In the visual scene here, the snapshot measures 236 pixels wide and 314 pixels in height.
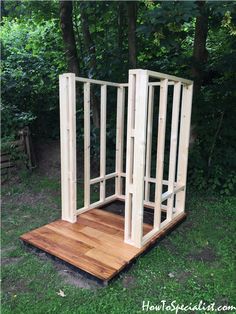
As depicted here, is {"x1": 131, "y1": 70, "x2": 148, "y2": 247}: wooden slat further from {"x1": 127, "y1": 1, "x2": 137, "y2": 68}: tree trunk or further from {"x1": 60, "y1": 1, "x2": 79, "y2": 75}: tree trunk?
{"x1": 60, "y1": 1, "x2": 79, "y2": 75}: tree trunk

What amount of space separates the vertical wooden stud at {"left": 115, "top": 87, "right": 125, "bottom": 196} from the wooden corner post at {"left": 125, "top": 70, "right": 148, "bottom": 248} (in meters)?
1.27

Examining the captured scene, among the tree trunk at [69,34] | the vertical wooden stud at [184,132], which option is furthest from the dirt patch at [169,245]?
the tree trunk at [69,34]

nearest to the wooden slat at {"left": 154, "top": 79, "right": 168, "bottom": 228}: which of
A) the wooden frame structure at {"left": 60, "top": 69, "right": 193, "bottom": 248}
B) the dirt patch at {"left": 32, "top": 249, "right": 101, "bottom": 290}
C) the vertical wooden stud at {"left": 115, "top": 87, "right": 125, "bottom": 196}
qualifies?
the wooden frame structure at {"left": 60, "top": 69, "right": 193, "bottom": 248}

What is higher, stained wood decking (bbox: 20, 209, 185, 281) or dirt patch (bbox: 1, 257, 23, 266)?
stained wood decking (bbox: 20, 209, 185, 281)

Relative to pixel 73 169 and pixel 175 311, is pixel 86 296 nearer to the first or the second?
pixel 175 311

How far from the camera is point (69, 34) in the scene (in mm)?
4293

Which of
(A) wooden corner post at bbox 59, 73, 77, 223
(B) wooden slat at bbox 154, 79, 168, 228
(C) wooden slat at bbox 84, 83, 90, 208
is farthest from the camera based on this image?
(C) wooden slat at bbox 84, 83, 90, 208

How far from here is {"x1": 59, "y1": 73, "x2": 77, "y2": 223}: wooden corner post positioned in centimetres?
290

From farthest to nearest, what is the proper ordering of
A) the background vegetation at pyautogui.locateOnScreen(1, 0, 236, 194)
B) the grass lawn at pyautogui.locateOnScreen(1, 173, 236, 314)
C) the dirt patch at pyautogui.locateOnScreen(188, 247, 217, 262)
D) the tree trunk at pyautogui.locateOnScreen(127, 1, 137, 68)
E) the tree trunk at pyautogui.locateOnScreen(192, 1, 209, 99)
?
the background vegetation at pyautogui.locateOnScreen(1, 0, 236, 194) → the tree trunk at pyautogui.locateOnScreen(192, 1, 209, 99) → the tree trunk at pyautogui.locateOnScreen(127, 1, 137, 68) → the dirt patch at pyautogui.locateOnScreen(188, 247, 217, 262) → the grass lawn at pyautogui.locateOnScreen(1, 173, 236, 314)

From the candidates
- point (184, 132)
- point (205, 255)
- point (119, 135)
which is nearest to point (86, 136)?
point (119, 135)

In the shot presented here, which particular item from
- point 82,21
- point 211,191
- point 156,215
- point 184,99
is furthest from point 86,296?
point 82,21

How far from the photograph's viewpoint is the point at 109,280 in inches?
87.0

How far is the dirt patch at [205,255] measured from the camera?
260 centimetres

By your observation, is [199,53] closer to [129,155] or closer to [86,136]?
[86,136]
